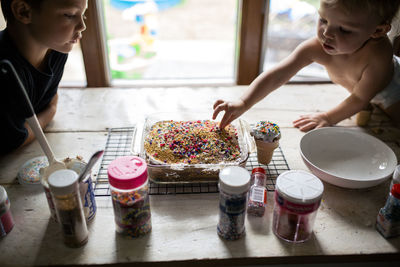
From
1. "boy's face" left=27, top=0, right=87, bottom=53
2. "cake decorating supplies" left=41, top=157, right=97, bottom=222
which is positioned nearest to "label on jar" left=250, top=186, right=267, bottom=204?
"cake decorating supplies" left=41, top=157, right=97, bottom=222

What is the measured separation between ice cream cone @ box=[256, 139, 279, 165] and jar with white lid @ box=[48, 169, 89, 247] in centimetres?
44

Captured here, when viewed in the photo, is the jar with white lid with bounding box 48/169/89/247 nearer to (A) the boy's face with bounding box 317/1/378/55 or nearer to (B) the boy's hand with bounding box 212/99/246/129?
(B) the boy's hand with bounding box 212/99/246/129

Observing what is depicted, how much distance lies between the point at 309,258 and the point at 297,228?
6cm

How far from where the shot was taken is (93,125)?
1054mm

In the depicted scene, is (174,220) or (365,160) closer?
(174,220)

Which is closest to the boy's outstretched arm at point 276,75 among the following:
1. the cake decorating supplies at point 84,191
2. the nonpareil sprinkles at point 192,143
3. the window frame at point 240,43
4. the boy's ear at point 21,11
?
the nonpareil sprinkles at point 192,143

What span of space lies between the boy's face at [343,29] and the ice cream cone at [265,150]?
1.06ft

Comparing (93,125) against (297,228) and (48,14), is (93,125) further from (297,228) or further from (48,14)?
(297,228)

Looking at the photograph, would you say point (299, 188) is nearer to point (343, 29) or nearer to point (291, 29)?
point (343, 29)

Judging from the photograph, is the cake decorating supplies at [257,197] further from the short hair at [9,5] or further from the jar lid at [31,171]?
the short hair at [9,5]

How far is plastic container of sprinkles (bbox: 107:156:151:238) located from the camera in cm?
60

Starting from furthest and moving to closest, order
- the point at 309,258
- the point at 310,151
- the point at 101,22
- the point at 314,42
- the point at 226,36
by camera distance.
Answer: the point at 226,36
the point at 101,22
the point at 314,42
the point at 310,151
the point at 309,258

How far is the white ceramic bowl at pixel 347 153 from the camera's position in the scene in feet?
2.77

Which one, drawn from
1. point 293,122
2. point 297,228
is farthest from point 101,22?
point 297,228
